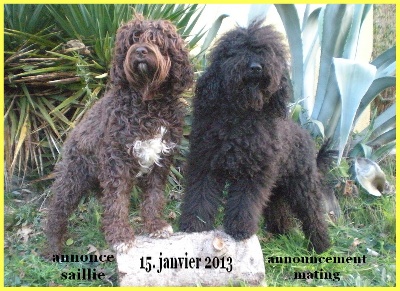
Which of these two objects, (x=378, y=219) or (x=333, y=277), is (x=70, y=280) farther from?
(x=378, y=219)

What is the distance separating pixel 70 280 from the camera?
13.6 feet

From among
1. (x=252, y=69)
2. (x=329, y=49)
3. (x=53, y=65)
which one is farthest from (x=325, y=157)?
(x=53, y=65)

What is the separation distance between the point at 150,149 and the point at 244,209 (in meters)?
0.85

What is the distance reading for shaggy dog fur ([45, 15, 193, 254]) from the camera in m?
3.81

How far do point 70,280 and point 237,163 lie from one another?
5.34ft

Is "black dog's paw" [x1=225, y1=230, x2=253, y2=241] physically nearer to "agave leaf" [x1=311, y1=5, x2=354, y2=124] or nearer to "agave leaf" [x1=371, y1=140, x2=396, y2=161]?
"agave leaf" [x1=311, y1=5, x2=354, y2=124]

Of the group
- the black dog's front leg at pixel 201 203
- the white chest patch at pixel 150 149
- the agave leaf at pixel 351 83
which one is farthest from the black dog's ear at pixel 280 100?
the agave leaf at pixel 351 83

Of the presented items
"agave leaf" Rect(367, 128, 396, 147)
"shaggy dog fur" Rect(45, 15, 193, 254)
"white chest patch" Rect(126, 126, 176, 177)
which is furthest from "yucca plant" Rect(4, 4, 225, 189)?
"agave leaf" Rect(367, 128, 396, 147)

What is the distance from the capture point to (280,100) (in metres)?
3.99

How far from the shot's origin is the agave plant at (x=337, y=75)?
4.91 metres

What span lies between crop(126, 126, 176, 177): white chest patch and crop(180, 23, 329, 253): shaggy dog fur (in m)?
0.27

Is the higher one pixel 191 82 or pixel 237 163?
pixel 191 82

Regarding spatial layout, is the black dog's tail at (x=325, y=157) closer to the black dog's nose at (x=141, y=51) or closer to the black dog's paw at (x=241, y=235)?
the black dog's paw at (x=241, y=235)

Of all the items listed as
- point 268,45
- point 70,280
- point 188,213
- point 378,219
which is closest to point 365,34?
point 378,219
